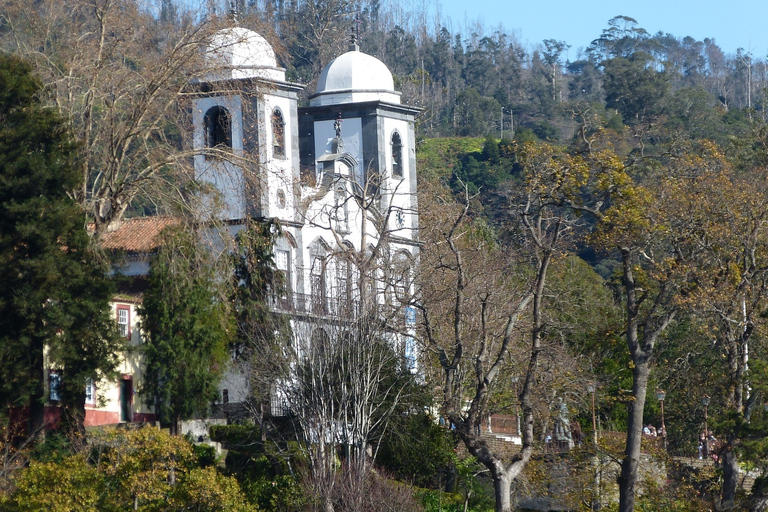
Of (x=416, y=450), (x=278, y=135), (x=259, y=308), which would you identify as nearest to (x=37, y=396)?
(x=259, y=308)

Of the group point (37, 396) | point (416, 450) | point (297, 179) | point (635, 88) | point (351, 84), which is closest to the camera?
point (37, 396)

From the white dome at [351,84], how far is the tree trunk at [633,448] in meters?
22.9

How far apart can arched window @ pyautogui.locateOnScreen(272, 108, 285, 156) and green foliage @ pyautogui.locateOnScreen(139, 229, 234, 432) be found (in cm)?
839

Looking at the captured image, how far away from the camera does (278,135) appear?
137 ft

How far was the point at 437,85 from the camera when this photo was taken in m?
116

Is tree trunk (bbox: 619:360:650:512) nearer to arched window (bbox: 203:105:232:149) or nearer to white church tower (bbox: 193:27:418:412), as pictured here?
white church tower (bbox: 193:27:418:412)

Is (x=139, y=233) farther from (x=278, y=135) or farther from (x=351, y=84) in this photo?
(x=351, y=84)

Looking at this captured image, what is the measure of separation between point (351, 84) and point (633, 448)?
2430cm

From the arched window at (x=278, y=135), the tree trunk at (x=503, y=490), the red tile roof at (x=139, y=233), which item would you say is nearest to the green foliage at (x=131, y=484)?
the tree trunk at (x=503, y=490)

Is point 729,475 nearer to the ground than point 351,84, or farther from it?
nearer to the ground

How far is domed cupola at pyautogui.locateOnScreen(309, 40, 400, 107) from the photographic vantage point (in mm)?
46438

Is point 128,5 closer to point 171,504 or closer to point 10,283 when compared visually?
point 10,283

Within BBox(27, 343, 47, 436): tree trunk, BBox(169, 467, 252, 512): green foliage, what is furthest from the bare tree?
BBox(169, 467, 252, 512): green foliage

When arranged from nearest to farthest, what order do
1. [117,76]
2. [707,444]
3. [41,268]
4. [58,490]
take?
[58,490]
[41,268]
[117,76]
[707,444]
